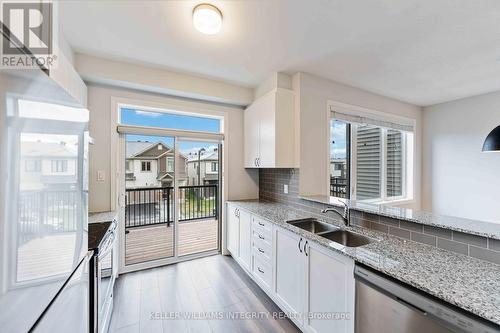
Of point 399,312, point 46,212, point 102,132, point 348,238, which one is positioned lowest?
point 399,312

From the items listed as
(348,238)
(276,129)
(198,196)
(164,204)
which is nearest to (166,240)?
(164,204)

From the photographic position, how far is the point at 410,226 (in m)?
1.62

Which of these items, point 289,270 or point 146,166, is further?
point 146,166

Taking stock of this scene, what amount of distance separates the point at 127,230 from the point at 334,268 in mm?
2846

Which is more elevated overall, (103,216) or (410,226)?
(410,226)

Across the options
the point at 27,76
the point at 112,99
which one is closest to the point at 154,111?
the point at 112,99

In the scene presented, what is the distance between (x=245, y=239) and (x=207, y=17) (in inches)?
96.8

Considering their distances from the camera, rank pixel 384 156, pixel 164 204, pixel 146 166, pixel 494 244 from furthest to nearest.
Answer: pixel 384 156, pixel 164 204, pixel 146 166, pixel 494 244

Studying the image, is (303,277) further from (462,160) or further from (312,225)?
(462,160)

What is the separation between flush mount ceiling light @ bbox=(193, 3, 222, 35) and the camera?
1626 millimetres

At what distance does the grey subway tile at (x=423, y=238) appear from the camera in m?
1.50

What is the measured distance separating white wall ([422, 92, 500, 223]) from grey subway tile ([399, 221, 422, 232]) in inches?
122

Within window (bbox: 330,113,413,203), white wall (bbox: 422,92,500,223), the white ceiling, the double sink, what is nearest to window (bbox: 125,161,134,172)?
the white ceiling

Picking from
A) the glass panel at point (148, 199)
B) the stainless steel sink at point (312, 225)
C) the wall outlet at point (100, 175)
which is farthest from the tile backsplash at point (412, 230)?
the wall outlet at point (100, 175)
